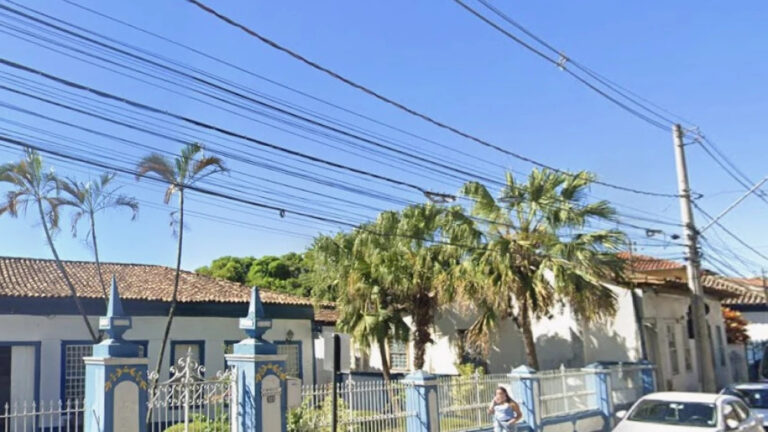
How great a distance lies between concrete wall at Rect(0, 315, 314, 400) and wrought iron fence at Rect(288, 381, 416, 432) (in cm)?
866

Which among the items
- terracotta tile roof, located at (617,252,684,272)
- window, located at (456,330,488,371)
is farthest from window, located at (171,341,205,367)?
terracotta tile roof, located at (617,252,684,272)

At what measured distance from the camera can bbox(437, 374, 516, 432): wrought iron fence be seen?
12508 mm

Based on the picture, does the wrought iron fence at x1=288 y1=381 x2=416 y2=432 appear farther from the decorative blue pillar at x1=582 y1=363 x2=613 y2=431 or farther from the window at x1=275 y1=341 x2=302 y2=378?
the window at x1=275 y1=341 x2=302 y2=378

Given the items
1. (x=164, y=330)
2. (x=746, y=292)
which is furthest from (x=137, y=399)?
(x=746, y=292)

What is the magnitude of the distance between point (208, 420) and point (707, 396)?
821 cm

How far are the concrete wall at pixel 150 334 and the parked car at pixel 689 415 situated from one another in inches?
455

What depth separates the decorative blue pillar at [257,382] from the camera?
9.47 meters

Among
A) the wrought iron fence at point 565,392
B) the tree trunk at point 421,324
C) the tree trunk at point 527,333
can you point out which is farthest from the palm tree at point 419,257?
the wrought iron fence at point 565,392

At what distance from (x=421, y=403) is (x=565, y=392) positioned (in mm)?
5368

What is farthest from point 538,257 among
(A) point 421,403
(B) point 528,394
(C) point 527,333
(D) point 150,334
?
(D) point 150,334

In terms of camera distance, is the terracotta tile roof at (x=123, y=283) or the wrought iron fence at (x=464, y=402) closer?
the wrought iron fence at (x=464, y=402)

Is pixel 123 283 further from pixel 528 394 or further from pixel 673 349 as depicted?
pixel 673 349

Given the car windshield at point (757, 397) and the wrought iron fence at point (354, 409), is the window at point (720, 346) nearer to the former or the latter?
the car windshield at point (757, 397)

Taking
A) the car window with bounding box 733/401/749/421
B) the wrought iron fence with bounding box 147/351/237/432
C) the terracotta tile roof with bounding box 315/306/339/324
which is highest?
the terracotta tile roof with bounding box 315/306/339/324
